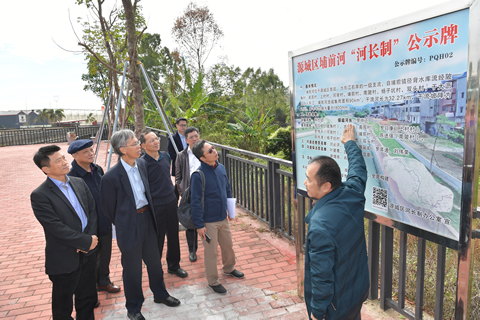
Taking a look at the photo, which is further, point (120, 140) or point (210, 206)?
point (210, 206)

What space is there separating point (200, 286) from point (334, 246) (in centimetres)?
234

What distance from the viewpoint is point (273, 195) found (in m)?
4.90

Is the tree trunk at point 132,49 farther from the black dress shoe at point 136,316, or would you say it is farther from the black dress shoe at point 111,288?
the black dress shoe at point 136,316

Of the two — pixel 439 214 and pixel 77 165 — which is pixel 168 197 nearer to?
pixel 77 165

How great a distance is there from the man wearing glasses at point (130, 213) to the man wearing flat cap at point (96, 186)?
0.43 metres

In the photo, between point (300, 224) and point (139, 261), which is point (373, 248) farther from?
point (139, 261)

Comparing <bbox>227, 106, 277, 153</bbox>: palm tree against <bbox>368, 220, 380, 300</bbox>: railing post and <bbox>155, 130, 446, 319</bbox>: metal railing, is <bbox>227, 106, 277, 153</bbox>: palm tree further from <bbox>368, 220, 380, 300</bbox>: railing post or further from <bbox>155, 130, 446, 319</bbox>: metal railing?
<bbox>368, 220, 380, 300</bbox>: railing post

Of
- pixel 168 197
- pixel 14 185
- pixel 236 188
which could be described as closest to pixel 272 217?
pixel 236 188

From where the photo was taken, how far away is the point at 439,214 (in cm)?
194

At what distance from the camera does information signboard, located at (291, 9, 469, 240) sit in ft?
5.82

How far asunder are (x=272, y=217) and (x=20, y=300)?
3.29 metres

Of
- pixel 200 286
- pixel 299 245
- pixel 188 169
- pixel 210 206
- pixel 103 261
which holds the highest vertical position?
pixel 188 169

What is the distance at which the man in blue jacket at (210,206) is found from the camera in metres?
3.35

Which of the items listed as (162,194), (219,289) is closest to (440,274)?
(219,289)
